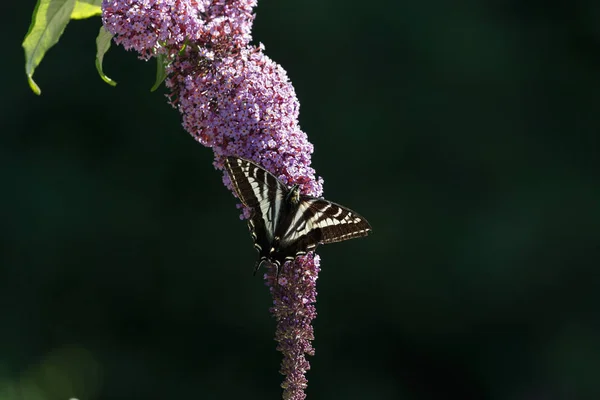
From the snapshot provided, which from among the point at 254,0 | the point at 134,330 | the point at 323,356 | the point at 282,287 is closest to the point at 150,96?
the point at 134,330

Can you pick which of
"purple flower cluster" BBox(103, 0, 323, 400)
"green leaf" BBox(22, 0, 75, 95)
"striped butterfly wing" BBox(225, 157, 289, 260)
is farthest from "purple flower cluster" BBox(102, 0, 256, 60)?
"striped butterfly wing" BBox(225, 157, 289, 260)

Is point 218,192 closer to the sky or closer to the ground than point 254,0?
closer to the ground

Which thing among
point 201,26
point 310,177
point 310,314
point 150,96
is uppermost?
point 201,26

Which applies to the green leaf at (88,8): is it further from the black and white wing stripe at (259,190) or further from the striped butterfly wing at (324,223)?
the striped butterfly wing at (324,223)

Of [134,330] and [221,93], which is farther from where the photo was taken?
[134,330]

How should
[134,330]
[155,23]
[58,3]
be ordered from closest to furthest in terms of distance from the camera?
[58,3] < [155,23] < [134,330]

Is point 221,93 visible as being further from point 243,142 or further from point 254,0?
point 254,0

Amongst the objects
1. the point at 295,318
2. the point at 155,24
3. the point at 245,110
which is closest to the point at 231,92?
the point at 245,110
